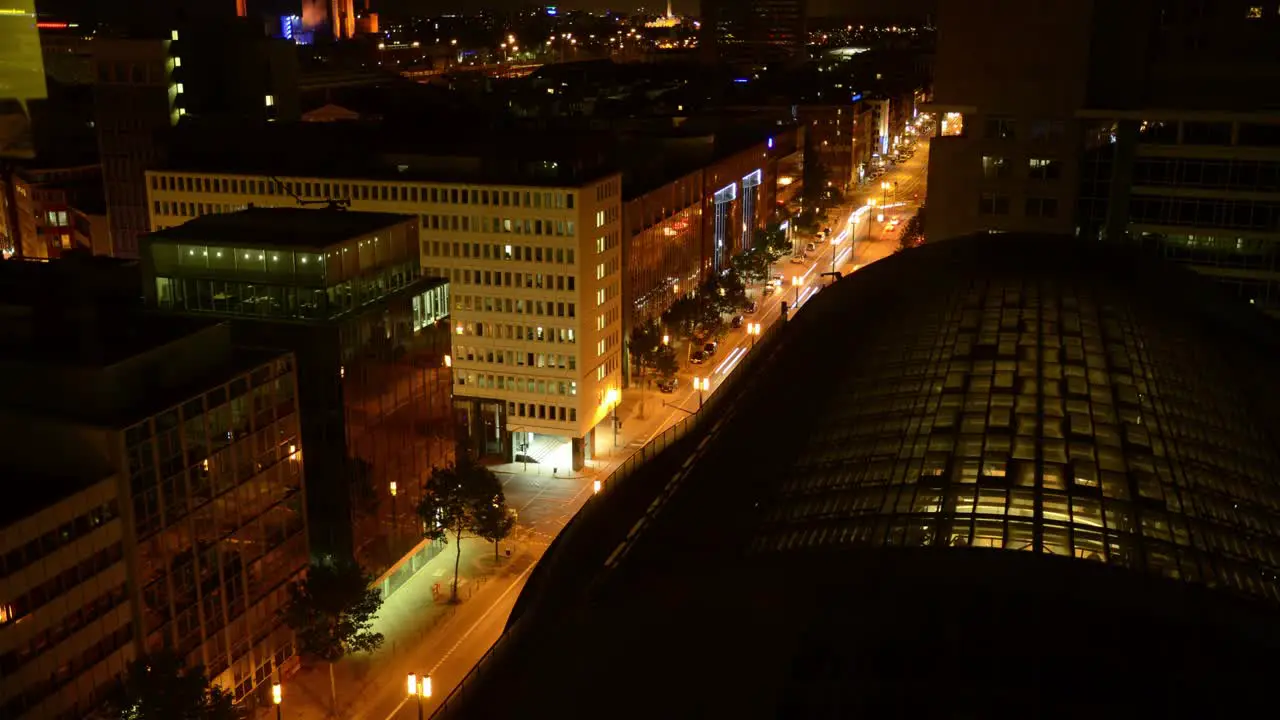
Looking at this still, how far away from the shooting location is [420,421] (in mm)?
58906

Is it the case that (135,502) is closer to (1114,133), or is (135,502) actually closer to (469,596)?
(469,596)

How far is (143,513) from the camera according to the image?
128 ft

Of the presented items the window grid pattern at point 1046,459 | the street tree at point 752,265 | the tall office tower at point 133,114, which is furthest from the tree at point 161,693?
the street tree at point 752,265

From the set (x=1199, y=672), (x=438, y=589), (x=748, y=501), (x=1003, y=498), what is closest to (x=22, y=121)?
(x=438, y=589)

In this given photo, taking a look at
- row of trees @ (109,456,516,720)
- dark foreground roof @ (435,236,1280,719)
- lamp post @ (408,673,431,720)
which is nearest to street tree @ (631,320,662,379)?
row of trees @ (109,456,516,720)

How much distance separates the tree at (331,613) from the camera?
46.2m

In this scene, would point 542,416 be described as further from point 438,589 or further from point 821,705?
point 821,705

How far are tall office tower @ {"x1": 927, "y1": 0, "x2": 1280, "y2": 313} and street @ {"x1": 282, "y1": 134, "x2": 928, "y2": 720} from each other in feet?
63.1

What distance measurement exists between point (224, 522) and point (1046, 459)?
1188 inches

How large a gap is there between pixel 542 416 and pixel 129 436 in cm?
3902

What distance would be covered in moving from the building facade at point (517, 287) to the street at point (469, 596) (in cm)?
373

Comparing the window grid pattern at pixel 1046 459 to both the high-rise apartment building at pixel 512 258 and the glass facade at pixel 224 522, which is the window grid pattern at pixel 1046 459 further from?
the high-rise apartment building at pixel 512 258

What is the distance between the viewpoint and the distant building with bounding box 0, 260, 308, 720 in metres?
35.8

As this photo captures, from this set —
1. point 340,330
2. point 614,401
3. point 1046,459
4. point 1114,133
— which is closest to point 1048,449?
point 1046,459
